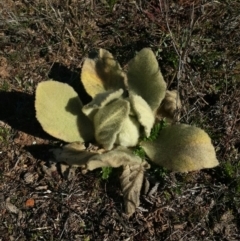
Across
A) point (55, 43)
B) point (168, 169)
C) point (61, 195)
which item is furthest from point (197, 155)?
point (55, 43)

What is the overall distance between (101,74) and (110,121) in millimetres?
383

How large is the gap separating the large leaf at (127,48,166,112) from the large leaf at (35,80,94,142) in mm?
304

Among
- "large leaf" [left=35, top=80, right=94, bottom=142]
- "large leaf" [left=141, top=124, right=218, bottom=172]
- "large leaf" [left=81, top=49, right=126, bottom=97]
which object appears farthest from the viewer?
"large leaf" [left=81, top=49, right=126, bottom=97]

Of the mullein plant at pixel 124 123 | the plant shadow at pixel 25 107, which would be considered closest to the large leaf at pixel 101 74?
the mullein plant at pixel 124 123

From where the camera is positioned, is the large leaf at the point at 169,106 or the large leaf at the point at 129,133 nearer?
the large leaf at the point at 129,133

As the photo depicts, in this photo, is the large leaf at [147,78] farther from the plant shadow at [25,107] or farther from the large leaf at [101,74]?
the plant shadow at [25,107]

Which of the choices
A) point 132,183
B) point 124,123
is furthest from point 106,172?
point 124,123

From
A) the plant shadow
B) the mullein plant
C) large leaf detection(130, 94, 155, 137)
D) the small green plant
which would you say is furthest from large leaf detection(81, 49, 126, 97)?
the small green plant

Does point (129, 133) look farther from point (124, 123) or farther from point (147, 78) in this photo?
point (147, 78)

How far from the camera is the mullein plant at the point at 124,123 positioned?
7.91ft

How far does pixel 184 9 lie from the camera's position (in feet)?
10.5

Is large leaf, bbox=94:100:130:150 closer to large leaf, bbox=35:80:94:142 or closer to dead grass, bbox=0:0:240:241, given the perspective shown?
large leaf, bbox=35:80:94:142

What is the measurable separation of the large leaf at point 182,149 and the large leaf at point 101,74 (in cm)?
37

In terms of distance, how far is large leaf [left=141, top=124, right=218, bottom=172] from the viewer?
7.81ft
